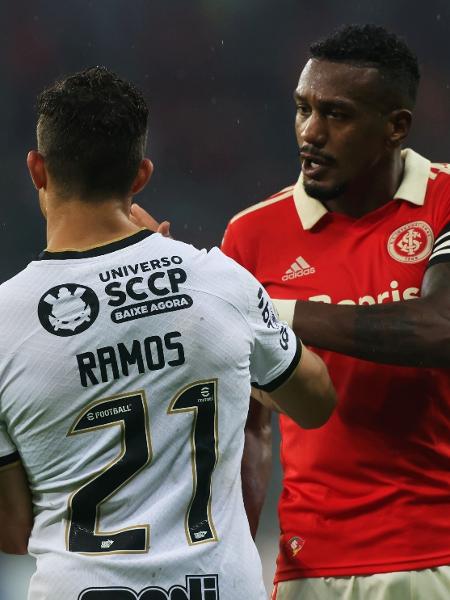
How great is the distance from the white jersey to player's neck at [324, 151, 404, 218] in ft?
3.89

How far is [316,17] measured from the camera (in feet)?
27.6

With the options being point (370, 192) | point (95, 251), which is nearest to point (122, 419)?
point (95, 251)

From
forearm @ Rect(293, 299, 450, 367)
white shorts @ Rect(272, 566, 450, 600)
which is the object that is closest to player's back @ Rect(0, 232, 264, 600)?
forearm @ Rect(293, 299, 450, 367)

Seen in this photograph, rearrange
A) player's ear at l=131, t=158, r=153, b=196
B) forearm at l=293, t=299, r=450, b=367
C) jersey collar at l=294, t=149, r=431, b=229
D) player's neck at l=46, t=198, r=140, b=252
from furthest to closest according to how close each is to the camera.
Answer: jersey collar at l=294, t=149, r=431, b=229, forearm at l=293, t=299, r=450, b=367, player's ear at l=131, t=158, r=153, b=196, player's neck at l=46, t=198, r=140, b=252

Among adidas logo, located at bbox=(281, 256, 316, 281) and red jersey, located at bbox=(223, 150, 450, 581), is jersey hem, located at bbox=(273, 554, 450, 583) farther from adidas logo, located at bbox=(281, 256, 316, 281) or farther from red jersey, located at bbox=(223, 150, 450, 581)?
adidas logo, located at bbox=(281, 256, 316, 281)

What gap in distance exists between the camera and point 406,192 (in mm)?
3154

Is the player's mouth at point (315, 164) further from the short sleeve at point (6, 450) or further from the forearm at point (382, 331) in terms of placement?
the short sleeve at point (6, 450)

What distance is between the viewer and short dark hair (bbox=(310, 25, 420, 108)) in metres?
3.24

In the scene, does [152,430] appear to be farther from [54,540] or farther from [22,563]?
[22,563]

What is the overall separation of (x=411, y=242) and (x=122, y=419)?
131 cm

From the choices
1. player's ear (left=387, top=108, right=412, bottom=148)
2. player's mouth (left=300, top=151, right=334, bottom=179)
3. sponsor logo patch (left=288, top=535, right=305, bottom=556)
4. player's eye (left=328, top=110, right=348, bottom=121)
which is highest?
player's eye (left=328, top=110, right=348, bottom=121)

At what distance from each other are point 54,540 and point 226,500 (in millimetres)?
349

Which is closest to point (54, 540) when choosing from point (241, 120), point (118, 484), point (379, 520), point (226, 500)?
point (118, 484)

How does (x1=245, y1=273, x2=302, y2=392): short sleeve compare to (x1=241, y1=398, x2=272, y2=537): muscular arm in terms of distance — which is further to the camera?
(x1=241, y1=398, x2=272, y2=537): muscular arm
